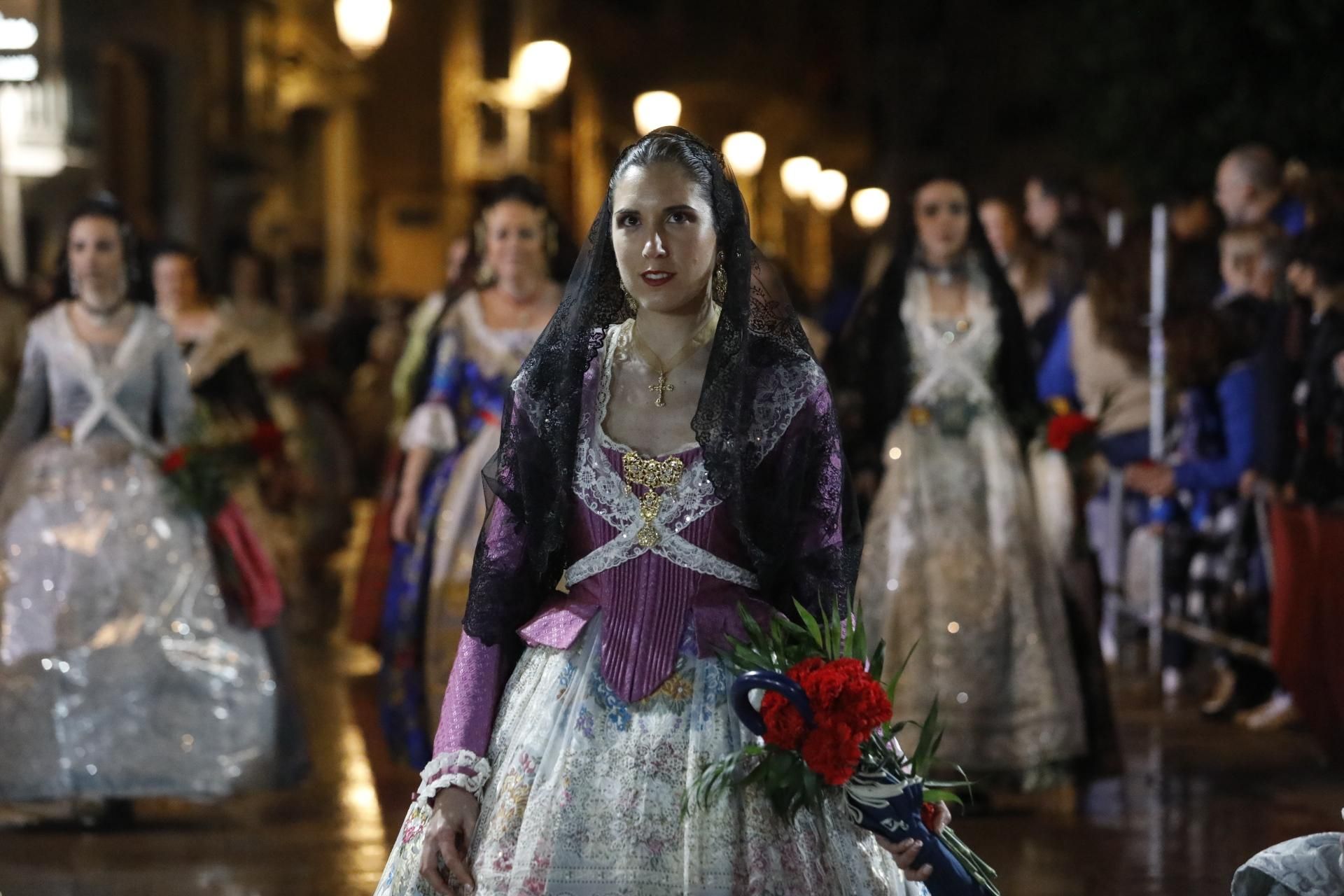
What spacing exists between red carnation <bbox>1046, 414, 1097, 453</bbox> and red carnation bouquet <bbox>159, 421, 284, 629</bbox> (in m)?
2.87

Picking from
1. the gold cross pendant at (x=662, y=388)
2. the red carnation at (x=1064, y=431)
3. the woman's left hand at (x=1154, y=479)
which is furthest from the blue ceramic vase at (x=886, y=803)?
the woman's left hand at (x=1154, y=479)

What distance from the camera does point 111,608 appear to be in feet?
25.7

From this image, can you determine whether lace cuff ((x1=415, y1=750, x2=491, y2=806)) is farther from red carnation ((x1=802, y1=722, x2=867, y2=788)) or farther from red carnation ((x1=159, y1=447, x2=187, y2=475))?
red carnation ((x1=159, y1=447, x2=187, y2=475))

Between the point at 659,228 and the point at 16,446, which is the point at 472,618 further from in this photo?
the point at 16,446

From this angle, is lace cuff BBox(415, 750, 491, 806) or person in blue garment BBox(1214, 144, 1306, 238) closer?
lace cuff BBox(415, 750, 491, 806)

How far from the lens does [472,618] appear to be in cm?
409

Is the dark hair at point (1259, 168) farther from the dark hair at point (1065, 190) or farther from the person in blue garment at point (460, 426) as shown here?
the person in blue garment at point (460, 426)

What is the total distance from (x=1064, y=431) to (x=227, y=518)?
120 inches

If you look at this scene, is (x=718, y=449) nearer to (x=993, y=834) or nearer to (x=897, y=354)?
(x=993, y=834)

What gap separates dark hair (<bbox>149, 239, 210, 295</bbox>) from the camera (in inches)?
441

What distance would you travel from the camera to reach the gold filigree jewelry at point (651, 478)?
403 centimetres

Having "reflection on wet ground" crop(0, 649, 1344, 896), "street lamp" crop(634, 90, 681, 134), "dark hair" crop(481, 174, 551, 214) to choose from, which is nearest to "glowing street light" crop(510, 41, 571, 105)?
"street lamp" crop(634, 90, 681, 134)

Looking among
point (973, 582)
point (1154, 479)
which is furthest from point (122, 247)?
point (1154, 479)

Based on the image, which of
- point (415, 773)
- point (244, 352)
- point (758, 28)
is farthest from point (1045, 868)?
point (758, 28)
